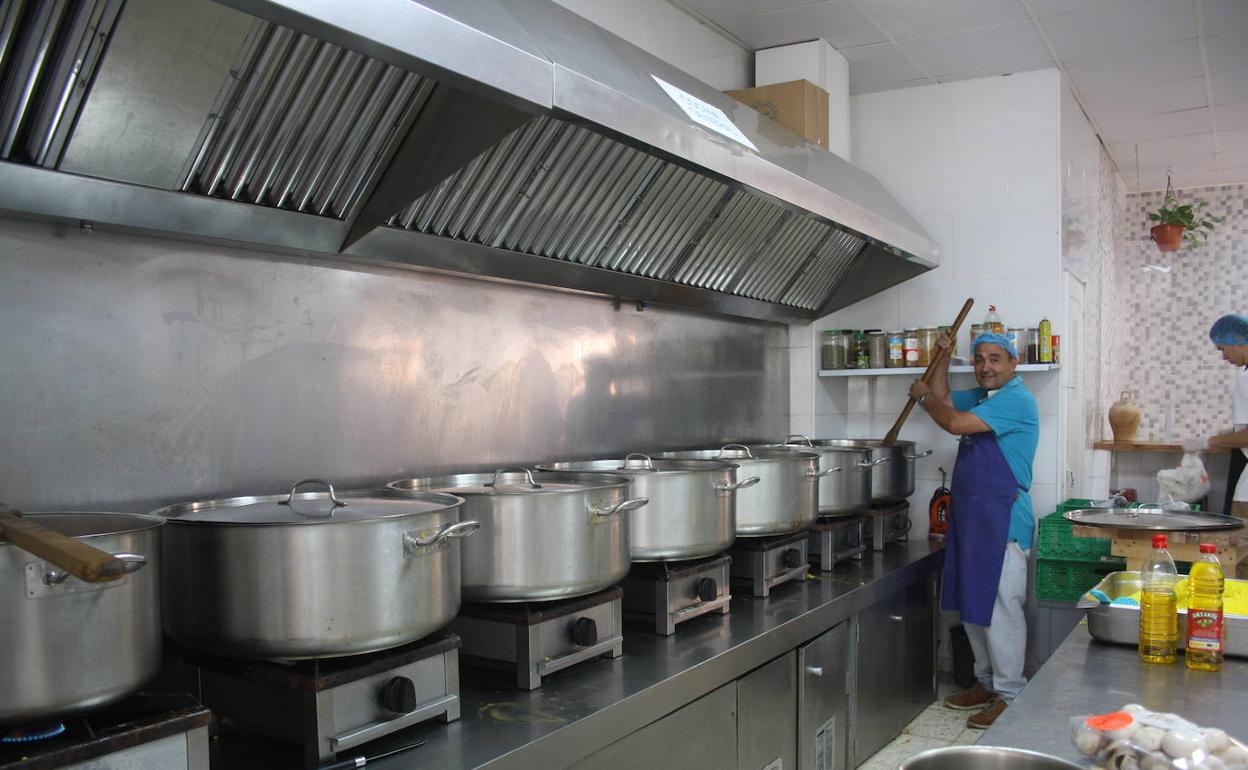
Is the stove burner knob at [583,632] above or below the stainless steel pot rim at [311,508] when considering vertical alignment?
below

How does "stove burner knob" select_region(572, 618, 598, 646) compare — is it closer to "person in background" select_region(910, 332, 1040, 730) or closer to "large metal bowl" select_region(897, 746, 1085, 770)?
"large metal bowl" select_region(897, 746, 1085, 770)

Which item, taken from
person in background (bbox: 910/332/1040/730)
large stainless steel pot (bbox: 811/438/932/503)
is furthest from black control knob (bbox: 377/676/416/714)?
person in background (bbox: 910/332/1040/730)

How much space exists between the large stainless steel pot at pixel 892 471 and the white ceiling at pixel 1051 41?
1.74 meters

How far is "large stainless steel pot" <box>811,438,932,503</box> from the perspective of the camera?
386 cm

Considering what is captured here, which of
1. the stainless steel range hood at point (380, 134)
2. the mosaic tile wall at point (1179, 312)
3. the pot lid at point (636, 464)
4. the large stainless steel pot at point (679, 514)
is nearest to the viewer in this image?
the stainless steel range hood at point (380, 134)

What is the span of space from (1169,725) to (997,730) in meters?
0.39

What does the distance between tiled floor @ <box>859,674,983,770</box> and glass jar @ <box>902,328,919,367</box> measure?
1510 millimetres

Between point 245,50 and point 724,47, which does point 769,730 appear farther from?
point 724,47

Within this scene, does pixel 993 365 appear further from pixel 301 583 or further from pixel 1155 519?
pixel 301 583

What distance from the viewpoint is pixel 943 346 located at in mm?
4219

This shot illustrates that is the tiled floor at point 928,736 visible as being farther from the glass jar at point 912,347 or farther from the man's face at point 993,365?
the glass jar at point 912,347

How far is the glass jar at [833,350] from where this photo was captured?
15.0 feet

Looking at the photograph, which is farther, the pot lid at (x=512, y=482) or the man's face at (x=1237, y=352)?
the man's face at (x=1237, y=352)

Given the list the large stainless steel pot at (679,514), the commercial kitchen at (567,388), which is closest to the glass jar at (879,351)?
the commercial kitchen at (567,388)
